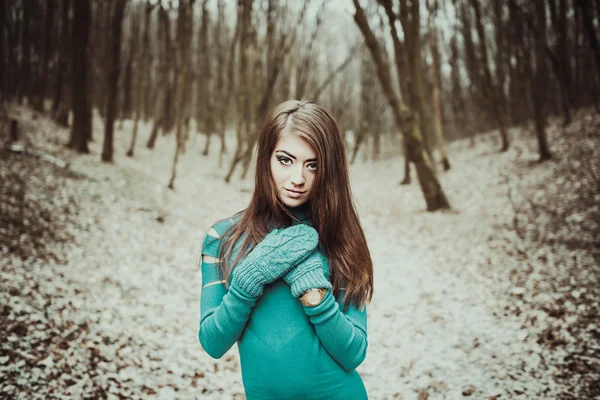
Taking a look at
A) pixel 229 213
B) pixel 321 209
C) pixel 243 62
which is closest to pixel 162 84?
pixel 243 62

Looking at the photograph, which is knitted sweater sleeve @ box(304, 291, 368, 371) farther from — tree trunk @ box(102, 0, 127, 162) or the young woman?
tree trunk @ box(102, 0, 127, 162)

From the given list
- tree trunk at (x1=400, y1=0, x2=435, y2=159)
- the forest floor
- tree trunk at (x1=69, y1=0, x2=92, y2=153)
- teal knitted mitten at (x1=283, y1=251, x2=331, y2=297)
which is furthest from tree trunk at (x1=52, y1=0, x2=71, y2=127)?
teal knitted mitten at (x1=283, y1=251, x2=331, y2=297)

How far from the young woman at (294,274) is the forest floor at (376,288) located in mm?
2473

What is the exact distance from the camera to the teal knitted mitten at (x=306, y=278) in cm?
115

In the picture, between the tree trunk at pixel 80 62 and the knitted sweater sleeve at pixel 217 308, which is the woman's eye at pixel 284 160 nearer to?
the knitted sweater sleeve at pixel 217 308

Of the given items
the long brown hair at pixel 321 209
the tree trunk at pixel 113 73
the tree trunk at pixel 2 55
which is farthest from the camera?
the tree trunk at pixel 2 55

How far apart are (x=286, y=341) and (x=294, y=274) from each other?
0.25 m

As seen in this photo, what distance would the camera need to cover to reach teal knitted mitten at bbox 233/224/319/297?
1.16 meters

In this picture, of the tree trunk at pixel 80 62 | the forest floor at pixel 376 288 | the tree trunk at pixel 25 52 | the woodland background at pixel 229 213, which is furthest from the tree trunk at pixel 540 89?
the tree trunk at pixel 25 52

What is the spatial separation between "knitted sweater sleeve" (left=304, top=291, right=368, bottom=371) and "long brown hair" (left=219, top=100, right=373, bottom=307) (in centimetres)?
14

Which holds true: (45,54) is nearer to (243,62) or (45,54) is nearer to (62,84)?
(62,84)

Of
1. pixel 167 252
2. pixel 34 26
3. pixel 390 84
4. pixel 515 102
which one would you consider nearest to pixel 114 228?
pixel 167 252

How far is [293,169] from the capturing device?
1365 mm

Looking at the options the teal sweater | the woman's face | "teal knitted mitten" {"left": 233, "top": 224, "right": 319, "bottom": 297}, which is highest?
the woman's face
